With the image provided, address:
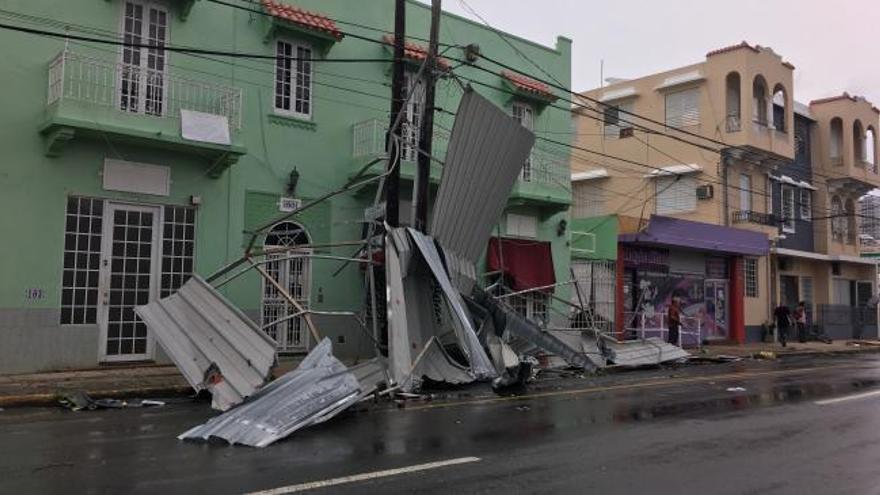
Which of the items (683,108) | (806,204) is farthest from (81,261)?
(806,204)

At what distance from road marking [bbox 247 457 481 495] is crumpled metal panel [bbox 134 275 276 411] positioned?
3624 millimetres

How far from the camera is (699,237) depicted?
26.2m

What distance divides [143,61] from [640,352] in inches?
491

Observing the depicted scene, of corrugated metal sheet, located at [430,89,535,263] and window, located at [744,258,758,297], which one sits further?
window, located at [744,258,758,297]

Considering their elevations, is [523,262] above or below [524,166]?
below

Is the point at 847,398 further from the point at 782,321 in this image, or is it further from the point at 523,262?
the point at 782,321

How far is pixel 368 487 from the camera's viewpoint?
240 inches

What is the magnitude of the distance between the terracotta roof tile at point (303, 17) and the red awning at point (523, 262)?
6.74 m

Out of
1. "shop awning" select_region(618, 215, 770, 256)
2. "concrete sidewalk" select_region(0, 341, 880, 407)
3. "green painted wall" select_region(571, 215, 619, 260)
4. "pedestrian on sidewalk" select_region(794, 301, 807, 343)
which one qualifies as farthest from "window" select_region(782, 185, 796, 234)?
"concrete sidewalk" select_region(0, 341, 880, 407)

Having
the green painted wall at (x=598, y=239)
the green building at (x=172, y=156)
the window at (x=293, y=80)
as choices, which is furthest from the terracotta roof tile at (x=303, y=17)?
the green painted wall at (x=598, y=239)

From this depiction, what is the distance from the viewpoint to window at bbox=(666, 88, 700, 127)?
→ 29891 millimetres

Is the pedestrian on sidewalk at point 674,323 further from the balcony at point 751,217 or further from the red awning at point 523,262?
the balcony at point 751,217

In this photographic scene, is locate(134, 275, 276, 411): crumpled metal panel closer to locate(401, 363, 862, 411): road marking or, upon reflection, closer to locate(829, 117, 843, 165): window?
locate(401, 363, 862, 411): road marking

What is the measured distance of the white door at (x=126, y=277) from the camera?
564 inches
